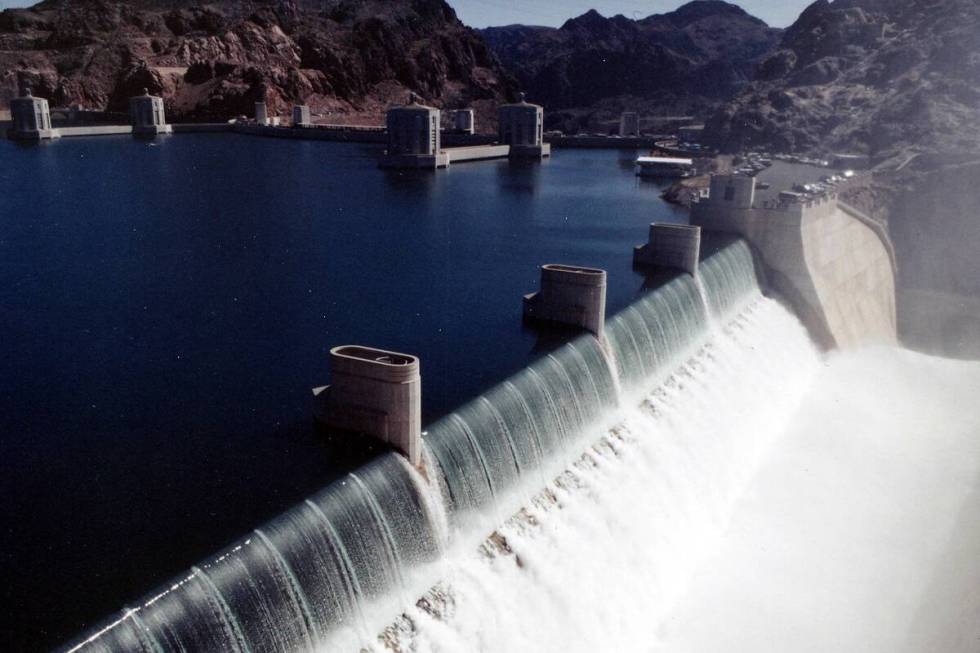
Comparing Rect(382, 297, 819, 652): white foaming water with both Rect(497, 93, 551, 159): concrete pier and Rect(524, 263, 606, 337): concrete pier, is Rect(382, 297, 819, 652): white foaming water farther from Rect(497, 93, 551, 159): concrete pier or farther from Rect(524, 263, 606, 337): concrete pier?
Rect(497, 93, 551, 159): concrete pier

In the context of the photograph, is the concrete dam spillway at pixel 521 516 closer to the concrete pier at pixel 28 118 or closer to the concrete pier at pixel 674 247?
the concrete pier at pixel 674 247

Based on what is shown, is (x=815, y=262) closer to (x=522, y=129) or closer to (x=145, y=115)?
(x=522, y=129)

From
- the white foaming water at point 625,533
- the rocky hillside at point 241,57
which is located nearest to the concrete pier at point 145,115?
the rocky hillside at point 241,57

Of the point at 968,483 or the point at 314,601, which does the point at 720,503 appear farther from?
the point at 314,601

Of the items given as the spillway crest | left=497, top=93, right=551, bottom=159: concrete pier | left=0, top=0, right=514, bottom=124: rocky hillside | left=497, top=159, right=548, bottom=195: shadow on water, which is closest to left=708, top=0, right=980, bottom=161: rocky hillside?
left=497, top=93, right=551, bottom=159: concrete pier

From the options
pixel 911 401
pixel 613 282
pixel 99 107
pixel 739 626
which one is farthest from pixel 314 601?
pixel 99 107
